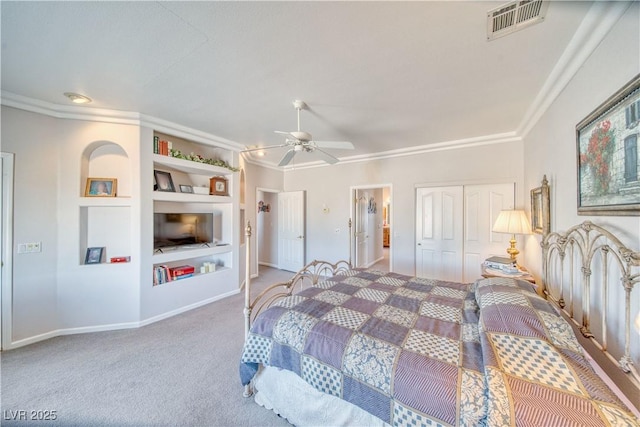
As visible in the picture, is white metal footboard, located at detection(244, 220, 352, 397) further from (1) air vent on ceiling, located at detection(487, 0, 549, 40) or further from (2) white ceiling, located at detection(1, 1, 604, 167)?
(1) air vent on ceiling, located at detection(487, 0, 549, 40)

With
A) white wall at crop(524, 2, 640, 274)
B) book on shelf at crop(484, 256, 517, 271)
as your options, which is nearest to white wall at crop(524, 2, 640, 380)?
white wall at crop(524, 2, 640, 274)

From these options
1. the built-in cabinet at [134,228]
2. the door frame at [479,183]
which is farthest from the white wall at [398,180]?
the built-in cabinet at [134,228]

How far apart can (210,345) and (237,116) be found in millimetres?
2646

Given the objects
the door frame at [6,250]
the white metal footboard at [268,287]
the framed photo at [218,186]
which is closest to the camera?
the white metal footboard at [268,287]

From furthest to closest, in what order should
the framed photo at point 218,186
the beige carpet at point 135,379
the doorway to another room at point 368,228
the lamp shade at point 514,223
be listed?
the doorway to another room at point 368,228 → the framed photo at point 218,186 → the lamp shade at point 514,223 → the beige carpet at point 135,379

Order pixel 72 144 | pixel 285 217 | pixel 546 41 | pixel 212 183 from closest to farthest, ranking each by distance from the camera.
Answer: pixel 546 41 → pixel 72 144 → pixel 212 183 → pixel 285 217

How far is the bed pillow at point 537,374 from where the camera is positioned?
809 millimetres

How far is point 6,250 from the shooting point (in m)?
2.38

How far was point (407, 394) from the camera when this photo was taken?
112cm

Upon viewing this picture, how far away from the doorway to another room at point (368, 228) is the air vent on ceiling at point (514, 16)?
3063 mm

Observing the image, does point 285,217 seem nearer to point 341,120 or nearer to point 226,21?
point 341,120

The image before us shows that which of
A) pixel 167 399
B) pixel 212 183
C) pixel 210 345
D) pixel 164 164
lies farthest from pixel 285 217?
pixel 167 399

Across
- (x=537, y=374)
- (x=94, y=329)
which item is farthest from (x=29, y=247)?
(x=537, y=374)

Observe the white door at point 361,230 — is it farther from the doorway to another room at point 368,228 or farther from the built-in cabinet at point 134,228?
the built-in cabinet at point 134,228
